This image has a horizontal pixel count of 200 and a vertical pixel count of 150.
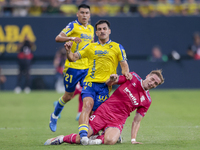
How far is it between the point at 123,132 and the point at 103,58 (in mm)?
2044

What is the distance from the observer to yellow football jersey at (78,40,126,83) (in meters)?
6.97

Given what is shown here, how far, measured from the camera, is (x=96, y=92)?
700 centimetres

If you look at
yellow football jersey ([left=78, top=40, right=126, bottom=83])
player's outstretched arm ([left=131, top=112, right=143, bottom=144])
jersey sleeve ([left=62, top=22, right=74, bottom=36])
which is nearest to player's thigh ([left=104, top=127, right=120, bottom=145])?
player's outstretched arm ([left=131, top=112, right=143, bottom=144])

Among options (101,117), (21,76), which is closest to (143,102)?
(101,117)

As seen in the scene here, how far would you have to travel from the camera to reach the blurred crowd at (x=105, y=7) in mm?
19828

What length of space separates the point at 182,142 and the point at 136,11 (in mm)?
14521

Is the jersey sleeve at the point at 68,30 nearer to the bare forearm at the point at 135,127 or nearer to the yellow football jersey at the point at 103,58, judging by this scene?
the yellow football jersey at the point at 103,58

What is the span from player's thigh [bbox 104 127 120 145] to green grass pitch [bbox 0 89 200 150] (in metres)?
0.13

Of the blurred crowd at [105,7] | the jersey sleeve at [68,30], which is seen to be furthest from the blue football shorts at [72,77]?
the blurred crowd at [105,7]

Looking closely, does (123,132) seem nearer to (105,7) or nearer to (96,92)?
(96,92)

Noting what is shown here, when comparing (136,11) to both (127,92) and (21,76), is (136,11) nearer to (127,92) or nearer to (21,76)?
(21,76)

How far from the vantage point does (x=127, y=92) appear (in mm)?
6910

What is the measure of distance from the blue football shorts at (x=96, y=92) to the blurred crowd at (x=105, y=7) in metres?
13.2

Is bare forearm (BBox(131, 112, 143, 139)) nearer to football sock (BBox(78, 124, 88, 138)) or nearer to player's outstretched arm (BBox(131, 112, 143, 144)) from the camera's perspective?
player's outstretched arm (BBox(131, 112, 143, 144))
